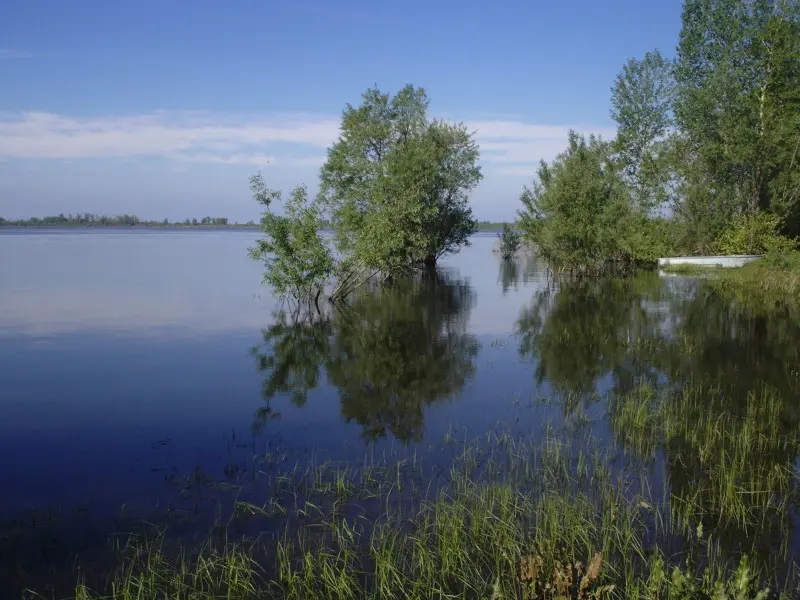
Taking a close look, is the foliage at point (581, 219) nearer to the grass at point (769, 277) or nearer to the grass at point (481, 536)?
the grass at point (769, 277)

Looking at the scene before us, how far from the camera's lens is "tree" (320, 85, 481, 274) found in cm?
3881

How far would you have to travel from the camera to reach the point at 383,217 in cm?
3922

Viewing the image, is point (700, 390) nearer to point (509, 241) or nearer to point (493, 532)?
point (493, 532)

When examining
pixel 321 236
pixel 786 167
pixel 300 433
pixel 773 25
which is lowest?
pixel 300 433

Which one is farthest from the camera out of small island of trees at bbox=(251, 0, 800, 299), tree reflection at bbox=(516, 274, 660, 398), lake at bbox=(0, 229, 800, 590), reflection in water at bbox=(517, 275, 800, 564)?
small island of trees at bbox=(251, 0, 800, 299)

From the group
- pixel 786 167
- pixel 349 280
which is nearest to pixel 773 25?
pixel 786 167

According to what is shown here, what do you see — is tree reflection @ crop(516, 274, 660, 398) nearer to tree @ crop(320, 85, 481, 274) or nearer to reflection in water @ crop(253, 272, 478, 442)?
reflection in water @ crop(253, 272, 478, 442)

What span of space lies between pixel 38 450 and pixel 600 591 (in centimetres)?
1130

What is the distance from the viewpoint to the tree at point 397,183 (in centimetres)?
3881

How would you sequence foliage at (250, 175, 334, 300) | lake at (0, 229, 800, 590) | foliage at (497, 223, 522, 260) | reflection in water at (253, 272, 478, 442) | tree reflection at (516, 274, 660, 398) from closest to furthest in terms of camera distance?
lake at (0, 229, 800, 590) → reflection in water at (253, 272, 478, 442) → tree reflection at (516, 274, 660, 398) → foliage at (250, 175, 334, 300) → foliage at (497, 223, 522, 260)

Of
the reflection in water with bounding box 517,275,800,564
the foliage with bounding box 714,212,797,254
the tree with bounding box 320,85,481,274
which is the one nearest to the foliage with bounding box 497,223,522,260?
the tree with bounding box 320,85,481,274

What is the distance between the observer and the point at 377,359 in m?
22.2

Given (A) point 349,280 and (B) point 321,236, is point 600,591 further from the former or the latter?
(A) point 349,280

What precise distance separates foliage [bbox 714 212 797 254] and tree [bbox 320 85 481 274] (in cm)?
2335
